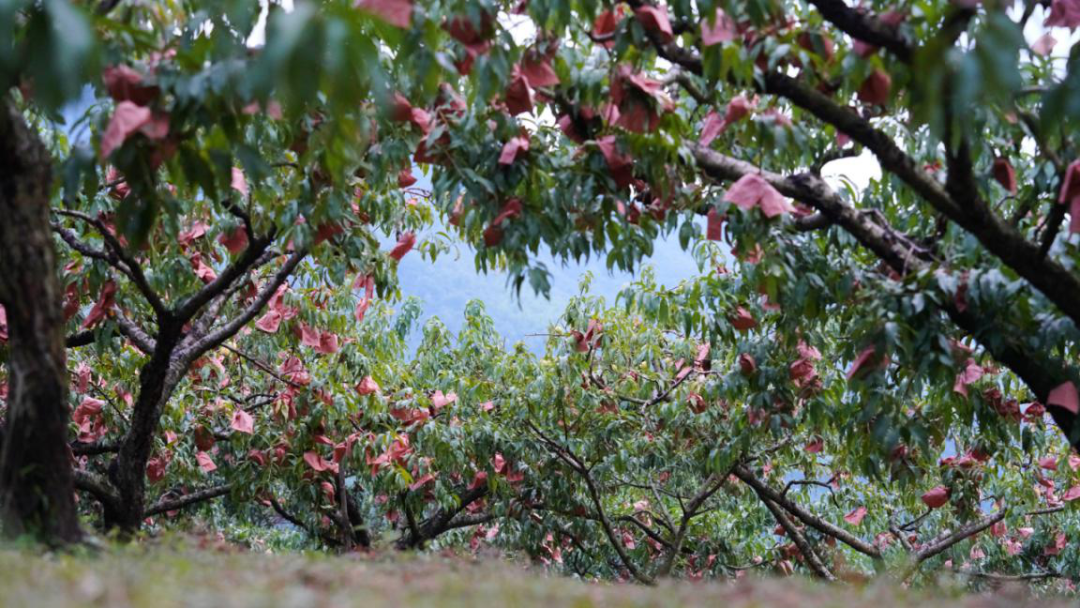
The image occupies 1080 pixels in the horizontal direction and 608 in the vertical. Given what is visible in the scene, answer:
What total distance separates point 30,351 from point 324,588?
100 cm

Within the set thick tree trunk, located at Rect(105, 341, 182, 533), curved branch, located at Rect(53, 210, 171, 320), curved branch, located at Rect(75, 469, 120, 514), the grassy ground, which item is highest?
curved branch, located at Rect(53, 210, 171, 320)

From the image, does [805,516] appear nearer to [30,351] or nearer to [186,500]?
[186,500]

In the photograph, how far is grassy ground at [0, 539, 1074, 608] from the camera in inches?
66.2

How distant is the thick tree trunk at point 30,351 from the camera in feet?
7.81

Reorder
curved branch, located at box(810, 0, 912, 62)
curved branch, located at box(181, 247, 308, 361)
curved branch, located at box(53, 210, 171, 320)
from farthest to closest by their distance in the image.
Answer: curved branch, located at box(181, 247, 308, 361), curved branch, located at box(53, 210, 171, 320), curved branch, located at box(810, 0, 912, 62)

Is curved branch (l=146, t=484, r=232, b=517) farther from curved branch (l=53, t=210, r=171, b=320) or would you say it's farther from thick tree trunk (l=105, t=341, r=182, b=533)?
curved branch (l=53, t=210, r=171, b=320)

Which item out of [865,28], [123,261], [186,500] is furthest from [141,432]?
[865,28]

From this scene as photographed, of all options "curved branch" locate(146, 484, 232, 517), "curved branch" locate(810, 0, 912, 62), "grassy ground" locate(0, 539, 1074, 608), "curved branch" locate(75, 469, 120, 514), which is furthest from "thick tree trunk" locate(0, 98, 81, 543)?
"curved branch" locate(146, 484, 232, 517)

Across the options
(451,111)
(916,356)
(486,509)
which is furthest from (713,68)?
(486,509)

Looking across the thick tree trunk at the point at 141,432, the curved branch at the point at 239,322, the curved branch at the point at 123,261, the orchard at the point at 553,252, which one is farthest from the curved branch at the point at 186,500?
the curved branch at the point at 123,261

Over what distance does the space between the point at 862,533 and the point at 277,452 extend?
4970 millimetres

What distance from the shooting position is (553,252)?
3648mm

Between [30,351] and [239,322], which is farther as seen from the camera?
[239,322]

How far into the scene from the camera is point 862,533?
342 inches
